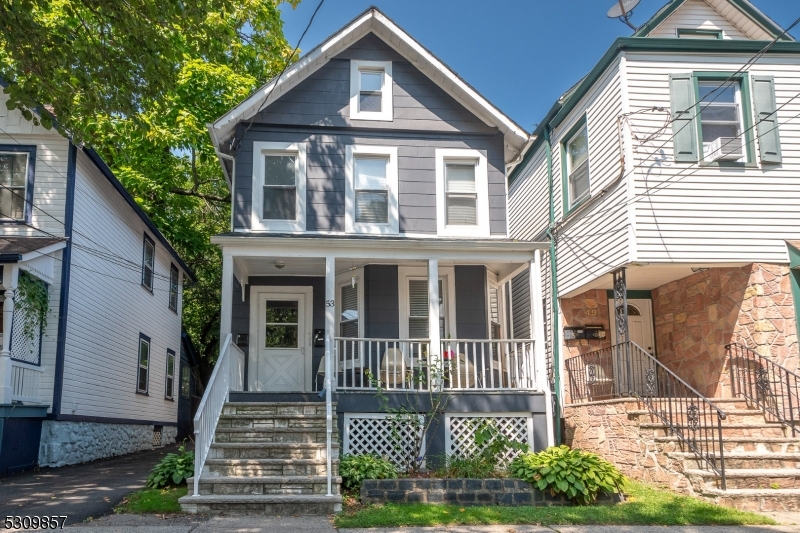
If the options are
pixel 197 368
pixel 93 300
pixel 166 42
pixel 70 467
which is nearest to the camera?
pixel 166 42

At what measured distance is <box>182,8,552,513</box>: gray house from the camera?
11602mm

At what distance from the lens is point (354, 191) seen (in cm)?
1287

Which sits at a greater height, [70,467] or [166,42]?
[166,42]

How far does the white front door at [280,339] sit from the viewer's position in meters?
12.6

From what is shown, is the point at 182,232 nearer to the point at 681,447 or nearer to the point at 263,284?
the point at 263,284

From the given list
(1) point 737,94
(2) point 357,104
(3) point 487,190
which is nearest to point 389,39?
(2) point 357,104

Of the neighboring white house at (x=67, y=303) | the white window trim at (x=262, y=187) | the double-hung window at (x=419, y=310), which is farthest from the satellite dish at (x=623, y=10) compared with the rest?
the neighboring white house at (x=67, y=303)

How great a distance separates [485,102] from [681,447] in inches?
266

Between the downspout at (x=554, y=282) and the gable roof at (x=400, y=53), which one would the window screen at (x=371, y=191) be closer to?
the gable roof at (x=400, y=53)

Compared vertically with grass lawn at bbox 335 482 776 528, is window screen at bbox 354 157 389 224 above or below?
above

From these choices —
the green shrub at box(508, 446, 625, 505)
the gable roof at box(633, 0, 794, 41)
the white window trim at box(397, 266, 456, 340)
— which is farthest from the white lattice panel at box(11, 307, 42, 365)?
the gable roof at box(633, 0, 794, 41)

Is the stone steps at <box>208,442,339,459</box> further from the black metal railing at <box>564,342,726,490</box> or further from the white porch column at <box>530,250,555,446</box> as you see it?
the black metal railing at <box>564,342,726,490</box>

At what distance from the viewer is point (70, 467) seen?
12234 millimetres

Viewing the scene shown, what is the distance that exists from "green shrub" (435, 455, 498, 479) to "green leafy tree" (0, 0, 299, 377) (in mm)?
5998
